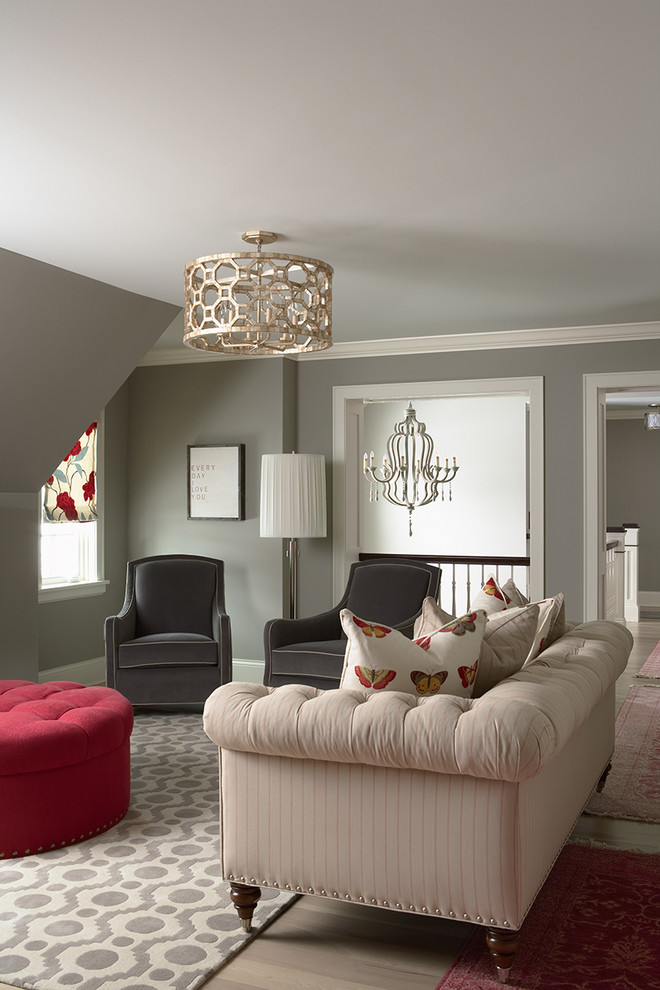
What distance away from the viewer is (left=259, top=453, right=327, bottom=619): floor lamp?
20.2 feet

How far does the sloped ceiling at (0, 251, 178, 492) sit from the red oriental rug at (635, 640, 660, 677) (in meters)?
4.34

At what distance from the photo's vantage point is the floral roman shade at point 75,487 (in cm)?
627

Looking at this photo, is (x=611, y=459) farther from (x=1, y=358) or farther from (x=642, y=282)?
(x=1, y=358)

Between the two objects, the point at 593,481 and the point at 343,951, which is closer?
the point at 343,951

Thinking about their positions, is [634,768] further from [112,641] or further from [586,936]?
A: [112,641]

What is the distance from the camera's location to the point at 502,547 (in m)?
9.45

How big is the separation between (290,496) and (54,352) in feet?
6.41

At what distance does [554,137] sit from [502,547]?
6.91 m

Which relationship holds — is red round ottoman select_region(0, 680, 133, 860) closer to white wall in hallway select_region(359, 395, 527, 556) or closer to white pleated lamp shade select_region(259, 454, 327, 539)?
white pleated lamp shade select_region(259, 454, 327, 539)

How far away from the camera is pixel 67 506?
6.40 m

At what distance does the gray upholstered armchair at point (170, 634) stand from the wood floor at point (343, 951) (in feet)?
8.31

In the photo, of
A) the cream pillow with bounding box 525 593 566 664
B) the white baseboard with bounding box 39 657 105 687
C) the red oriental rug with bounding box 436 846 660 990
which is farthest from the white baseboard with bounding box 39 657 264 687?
the red oriental rug with bounding box 436 846 660 990

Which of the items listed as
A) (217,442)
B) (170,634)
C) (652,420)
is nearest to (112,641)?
(170,634)

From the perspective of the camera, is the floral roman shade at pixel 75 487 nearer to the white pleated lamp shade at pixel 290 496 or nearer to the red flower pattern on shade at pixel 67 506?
the red flower pattern on shade at pixel 67 506
